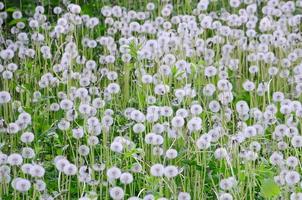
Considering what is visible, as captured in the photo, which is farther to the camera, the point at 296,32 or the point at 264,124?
the point at 296,32

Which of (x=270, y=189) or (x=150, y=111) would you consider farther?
(x=150, y=111)

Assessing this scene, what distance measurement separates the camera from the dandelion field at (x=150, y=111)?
340 centimetres

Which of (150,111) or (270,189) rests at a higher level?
(150,111)

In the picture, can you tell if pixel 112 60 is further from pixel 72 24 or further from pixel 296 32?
pixel 296 32

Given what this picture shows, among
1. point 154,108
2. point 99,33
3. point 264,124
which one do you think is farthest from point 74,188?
point 99,33

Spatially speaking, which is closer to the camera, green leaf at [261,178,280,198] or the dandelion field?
green leaf at [261,178,280,198]

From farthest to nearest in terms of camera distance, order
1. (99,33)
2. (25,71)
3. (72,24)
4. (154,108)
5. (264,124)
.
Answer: (99,33) → (72,24) → (25,71) → (264,124) → (154,108)

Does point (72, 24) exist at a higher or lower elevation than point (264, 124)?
higher

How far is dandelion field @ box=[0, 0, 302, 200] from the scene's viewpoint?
3398mm

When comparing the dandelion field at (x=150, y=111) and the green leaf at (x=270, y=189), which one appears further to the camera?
the dandelion field at (x=150, y=111)

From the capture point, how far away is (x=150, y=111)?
3.77 metres

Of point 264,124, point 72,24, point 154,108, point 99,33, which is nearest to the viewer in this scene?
point 154,108

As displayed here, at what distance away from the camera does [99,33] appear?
555cm

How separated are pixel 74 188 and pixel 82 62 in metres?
1.25
